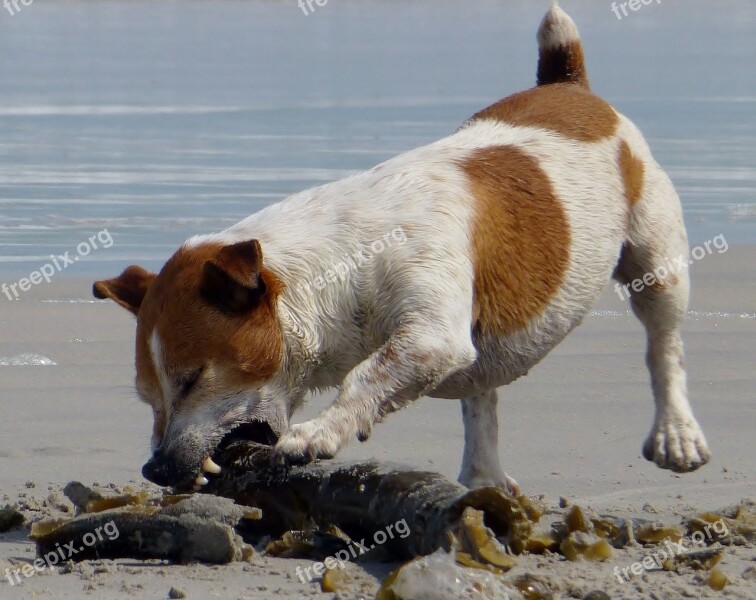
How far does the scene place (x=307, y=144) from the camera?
15.0 meters

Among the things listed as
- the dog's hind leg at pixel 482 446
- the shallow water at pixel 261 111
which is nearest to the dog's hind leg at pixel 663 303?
the dog's hind leg at pixel 482 446

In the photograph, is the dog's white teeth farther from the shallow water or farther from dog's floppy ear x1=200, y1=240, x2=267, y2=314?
the shallow water

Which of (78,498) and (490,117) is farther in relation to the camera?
(490,117)

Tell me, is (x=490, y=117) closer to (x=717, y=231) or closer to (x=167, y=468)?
(x=167, y=468)

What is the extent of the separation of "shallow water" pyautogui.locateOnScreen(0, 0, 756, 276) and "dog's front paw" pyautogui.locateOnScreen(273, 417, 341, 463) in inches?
223

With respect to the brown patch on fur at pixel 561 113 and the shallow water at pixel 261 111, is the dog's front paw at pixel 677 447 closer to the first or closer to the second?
the brown patch on fur at pixel 561 113

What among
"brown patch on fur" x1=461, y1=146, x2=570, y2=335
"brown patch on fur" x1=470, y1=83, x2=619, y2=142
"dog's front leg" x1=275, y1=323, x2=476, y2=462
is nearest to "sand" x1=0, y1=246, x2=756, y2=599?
"dog's front leg" x1=275, y1=323, x2=476, y2=462

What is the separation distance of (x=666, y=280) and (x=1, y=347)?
11.9ft

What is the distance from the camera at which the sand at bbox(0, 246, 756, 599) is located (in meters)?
4.06

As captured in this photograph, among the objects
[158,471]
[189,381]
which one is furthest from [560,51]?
[158,471]

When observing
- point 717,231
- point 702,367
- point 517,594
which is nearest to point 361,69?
point 717,231

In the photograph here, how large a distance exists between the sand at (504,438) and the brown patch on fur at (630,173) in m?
1.06

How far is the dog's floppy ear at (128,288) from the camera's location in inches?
189

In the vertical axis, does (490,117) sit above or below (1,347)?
above
